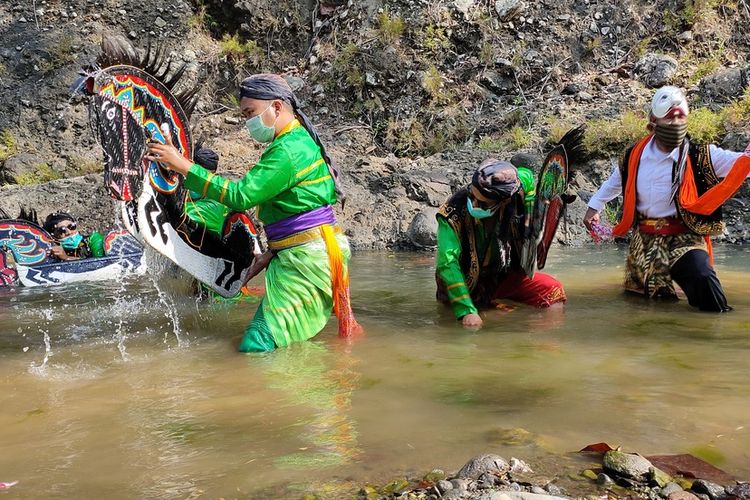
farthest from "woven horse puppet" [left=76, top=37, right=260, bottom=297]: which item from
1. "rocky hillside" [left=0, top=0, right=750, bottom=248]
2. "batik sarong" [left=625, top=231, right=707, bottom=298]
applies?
"rocky hillside" [left=0, top=0, right=750, bottom=248]

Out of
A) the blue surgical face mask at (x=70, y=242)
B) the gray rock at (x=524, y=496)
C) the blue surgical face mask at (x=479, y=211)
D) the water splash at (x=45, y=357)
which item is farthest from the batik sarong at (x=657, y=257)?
the blue surgical face mask at (x=70, y=242)

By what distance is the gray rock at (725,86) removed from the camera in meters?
9.46

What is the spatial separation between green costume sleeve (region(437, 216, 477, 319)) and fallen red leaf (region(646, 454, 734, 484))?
2195 mm

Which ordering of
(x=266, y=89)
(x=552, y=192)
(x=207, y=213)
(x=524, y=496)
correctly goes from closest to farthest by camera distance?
(x=524, y=496)
(x=266, y=89)
(x=552, y=192)
(x=207, y=213)

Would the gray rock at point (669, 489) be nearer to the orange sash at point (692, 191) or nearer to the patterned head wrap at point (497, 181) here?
the patterned head wrap at point (497, 181)

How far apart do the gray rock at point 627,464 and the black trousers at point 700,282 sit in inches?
106

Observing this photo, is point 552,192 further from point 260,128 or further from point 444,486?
point 444,486

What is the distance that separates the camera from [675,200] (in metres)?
4.62

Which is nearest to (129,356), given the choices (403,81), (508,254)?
(508,254)

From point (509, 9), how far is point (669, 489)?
37.1 ft

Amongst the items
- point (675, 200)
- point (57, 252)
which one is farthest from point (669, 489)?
point (57, 252)

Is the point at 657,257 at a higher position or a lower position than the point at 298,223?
lower

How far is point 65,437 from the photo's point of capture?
2.49 metres

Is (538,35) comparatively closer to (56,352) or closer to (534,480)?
(56,352)
